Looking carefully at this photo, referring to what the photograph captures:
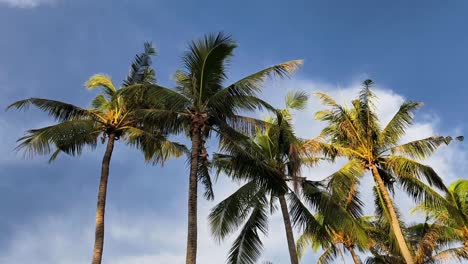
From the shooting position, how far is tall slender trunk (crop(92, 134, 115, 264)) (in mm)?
15570

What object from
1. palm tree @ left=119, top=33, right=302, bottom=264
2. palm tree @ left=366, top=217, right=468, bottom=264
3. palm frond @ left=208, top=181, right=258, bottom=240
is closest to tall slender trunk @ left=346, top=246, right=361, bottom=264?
palm tree @ left=366, top=217, right=468, bottom=264

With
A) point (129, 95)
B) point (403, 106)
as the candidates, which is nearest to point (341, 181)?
point (403, 106)

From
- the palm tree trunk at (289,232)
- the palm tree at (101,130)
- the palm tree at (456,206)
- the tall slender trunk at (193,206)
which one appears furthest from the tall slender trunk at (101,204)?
the palm tree at (456,206)

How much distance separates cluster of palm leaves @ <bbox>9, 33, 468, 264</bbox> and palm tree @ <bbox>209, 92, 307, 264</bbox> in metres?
0.04

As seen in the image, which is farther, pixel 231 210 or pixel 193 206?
pixel 231 210

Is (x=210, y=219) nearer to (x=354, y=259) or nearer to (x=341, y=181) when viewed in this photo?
(x=341, y=181)

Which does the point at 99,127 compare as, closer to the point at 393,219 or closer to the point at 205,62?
the point at 205,62

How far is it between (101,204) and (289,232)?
7.63m

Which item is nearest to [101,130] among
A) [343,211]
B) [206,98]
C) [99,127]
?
[99,127]

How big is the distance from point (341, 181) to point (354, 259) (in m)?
7.91

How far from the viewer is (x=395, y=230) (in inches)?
720

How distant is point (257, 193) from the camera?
1972 cm

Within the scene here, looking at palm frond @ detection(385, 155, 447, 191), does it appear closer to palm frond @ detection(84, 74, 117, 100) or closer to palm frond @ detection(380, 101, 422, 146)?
palm frond @ detection(380, 101, 422, 146)

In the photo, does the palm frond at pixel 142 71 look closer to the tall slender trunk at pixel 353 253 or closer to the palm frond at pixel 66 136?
the palm frond at pixel 66 136
